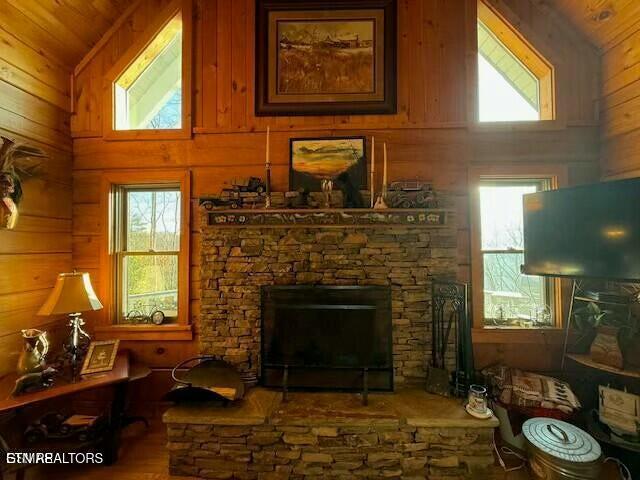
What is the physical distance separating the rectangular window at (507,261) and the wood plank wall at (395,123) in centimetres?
20

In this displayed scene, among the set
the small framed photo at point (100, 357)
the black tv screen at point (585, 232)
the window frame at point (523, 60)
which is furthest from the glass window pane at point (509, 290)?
the small framed photo at point (100, 357)

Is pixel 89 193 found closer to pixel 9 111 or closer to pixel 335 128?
pixel 9 111

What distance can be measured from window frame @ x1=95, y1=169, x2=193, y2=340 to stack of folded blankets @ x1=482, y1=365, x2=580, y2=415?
8.11ft

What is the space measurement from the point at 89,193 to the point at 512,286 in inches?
151

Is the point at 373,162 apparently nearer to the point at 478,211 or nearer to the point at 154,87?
the point at 478,211

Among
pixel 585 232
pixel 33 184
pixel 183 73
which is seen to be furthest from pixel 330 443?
pixel 183 73

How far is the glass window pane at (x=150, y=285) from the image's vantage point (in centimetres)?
247

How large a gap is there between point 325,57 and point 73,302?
2811mm

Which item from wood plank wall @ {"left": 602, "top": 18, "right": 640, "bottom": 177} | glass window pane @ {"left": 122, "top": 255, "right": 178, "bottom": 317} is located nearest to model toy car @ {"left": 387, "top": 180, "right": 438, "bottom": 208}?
wood plank wall @ {"left": 602, "top": 18, "right": 640, "bottom": 177}

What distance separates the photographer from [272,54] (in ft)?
7.97

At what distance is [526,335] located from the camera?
226cm

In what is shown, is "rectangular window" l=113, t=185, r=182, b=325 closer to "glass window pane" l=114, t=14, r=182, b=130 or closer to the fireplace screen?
"glass window pane" l=114, t=14, r=182, b=130

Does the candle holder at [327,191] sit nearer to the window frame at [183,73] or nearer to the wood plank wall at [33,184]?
the window frame at [183,73]

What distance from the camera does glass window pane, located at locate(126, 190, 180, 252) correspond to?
248 cm
